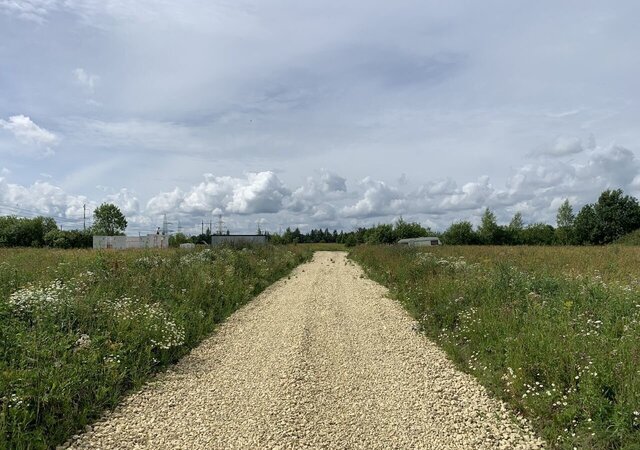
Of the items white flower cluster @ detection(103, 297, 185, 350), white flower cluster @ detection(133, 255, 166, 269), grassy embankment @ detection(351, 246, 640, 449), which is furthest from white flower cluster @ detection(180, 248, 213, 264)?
grassy embankment @ detection(351, 246, 640, 449)

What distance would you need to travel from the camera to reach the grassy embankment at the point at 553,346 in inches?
196

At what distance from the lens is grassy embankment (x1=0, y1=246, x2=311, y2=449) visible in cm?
534

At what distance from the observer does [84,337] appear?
7309mm

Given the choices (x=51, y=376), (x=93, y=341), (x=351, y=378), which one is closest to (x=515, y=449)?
(x=351, y=378)

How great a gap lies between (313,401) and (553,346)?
11.7 ft

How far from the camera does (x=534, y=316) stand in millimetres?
8211

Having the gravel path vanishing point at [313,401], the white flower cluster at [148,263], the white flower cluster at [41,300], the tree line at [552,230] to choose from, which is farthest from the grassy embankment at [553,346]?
the tree line at [552,230]

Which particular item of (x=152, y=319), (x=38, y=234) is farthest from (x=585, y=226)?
(x=38, y=234)

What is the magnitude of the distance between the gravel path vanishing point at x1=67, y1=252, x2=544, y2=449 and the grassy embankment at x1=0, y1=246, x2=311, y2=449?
39 centimetres

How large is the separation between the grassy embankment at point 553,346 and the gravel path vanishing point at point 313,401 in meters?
0.40

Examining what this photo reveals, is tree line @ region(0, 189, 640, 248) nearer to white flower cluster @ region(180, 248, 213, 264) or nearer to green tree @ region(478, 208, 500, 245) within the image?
green tree @ region(478, 208, 500, 245)

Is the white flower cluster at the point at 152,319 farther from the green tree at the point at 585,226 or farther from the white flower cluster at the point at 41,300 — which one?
the green tree at the point at 585,226

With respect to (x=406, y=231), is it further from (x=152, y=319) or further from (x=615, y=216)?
(x=152, y=319)

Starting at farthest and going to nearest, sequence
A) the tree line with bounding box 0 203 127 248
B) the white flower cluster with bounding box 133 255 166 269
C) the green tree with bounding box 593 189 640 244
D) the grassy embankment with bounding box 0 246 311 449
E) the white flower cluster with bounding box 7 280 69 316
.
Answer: the tree line with bounding box 0 203 127 248 < the green tree with bounding box 593 189 640 244 < the white flower cluster with bounding box 133 255 166 269 < the white flower cluster with bounding box 7 280 69 316 < the grassy embankment with bounding box 0 246 311 449
